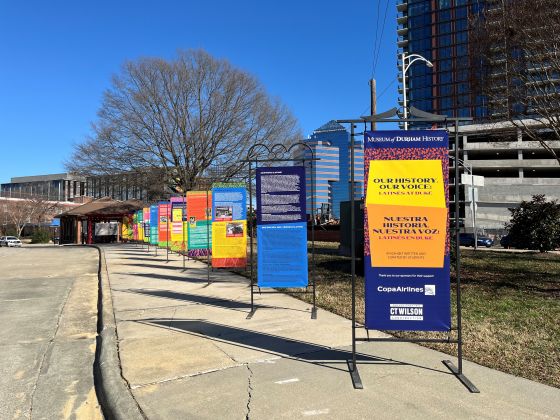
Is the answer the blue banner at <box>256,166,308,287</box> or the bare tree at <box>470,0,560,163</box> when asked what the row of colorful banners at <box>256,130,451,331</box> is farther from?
the bare tree at <box>470,0,560,163</box>

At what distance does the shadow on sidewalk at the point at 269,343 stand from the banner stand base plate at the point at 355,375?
78mm

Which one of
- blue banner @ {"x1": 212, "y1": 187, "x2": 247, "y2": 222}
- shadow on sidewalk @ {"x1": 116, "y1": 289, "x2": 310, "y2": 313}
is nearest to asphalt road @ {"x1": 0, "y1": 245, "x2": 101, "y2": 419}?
shadow on sidewalk @ {"x1": 116, "y1": 289, "x2": 310, "y2": 313}

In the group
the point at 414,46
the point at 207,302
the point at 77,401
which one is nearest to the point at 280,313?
the point at 207,302

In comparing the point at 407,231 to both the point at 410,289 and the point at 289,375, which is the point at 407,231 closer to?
the point at 410,289

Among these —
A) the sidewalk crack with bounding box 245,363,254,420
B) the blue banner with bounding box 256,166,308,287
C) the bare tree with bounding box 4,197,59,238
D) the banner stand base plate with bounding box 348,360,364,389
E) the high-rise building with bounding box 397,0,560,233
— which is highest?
the high-rise building with bounding box 397,0,560,233

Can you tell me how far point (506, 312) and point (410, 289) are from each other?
3.61m

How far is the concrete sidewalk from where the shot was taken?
13.2ft

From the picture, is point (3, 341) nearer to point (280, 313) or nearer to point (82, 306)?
point (82, 306)

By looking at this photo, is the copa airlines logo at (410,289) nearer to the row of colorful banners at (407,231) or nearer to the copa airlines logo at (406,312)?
the row of colorful banners at (407,231)

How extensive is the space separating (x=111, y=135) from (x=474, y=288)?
98.4 feet

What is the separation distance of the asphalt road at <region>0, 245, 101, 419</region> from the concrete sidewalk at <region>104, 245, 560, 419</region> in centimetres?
56

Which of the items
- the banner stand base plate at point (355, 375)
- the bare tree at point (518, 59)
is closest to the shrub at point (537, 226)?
the bare tree at point (518, 59)

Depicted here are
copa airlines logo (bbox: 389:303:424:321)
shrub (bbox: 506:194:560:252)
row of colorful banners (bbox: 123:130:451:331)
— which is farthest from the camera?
shrub (bbox: 506:194:560:252)

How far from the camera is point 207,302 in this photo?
31.4 ft
